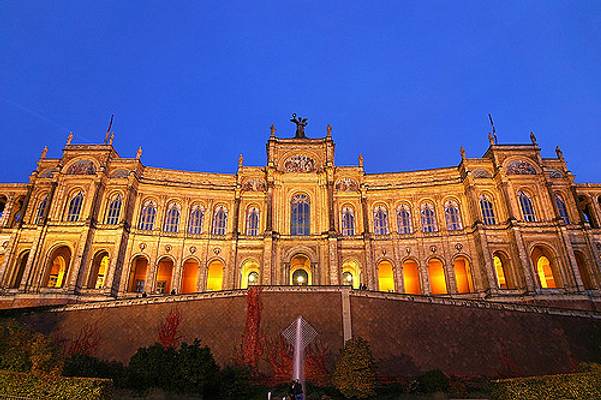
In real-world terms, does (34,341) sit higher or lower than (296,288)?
lower

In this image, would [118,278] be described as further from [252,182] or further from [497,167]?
[497,167]

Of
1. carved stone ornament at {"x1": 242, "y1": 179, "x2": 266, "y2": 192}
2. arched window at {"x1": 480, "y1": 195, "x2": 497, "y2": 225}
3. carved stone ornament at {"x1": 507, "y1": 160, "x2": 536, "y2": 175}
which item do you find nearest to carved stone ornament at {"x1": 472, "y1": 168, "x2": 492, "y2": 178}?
carved stone ornament at {"x1": 507, "y1": 160, "x2": 536, "y2": 175}

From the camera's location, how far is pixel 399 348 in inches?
883

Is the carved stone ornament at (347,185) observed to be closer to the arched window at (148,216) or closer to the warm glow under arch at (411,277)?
A: the warm glow under arch at (411,277)

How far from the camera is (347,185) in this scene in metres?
40.8

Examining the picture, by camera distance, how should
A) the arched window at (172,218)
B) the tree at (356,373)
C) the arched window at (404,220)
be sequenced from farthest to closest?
the arched window at (404,220)
the arched window at (172,218)
the tree at (356,373)

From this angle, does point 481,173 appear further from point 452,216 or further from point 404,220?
point 404,220

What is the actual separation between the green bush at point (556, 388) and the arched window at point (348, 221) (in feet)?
83.1

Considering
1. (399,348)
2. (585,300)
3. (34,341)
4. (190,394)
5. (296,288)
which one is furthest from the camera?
(585,300)

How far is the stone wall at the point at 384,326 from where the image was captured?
73.7 feet

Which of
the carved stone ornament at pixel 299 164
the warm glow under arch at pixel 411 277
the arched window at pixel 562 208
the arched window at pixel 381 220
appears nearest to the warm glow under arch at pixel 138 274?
the carved stone ornament at pixel 299 164

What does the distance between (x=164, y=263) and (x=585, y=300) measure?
→ 38066mm

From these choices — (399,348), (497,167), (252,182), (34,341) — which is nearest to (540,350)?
(399,348)

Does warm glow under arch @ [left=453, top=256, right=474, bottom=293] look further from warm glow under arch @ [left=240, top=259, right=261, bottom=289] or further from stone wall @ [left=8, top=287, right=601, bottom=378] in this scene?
warm glow under arch @ [left=240, top=259, right=261, bottom=289]
